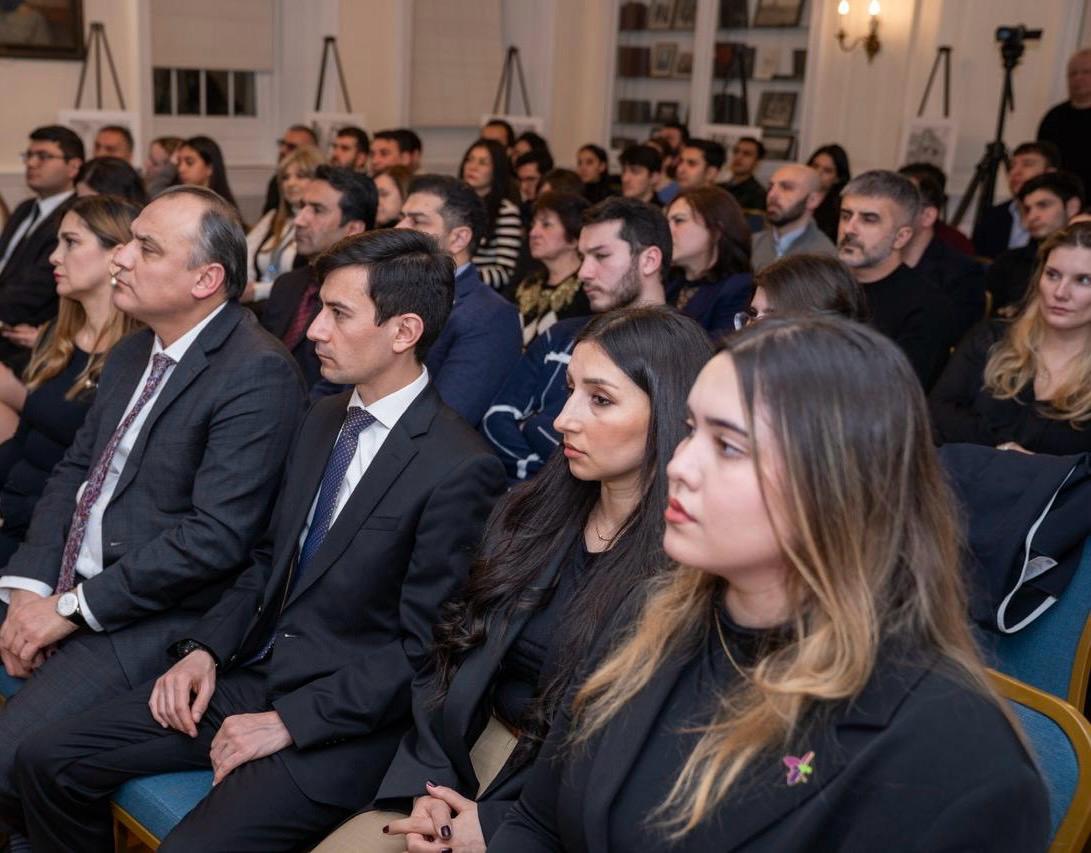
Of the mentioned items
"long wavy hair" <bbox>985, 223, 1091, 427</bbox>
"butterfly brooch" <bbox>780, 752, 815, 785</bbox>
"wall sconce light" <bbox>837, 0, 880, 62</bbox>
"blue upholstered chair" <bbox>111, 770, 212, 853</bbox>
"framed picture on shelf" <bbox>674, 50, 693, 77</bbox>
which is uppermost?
"wall sconce light" <bbox>837, 0, 880, 62</bbox>

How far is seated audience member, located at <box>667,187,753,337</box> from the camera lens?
163 inches

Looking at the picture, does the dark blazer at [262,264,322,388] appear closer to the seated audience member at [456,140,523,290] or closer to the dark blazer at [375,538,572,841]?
the seated audience member at [456,140,523,290]

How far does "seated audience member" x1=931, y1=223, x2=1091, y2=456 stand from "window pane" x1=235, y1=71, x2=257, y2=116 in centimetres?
698

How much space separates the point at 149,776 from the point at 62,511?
836 mm

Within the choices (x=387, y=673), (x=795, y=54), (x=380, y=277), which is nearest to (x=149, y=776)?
(x=387, y=673)

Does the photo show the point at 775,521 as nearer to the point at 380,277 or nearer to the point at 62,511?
the point at 380,277

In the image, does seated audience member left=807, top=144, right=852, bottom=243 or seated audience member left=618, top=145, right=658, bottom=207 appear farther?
seated audience member left=618, top=145, right=658, bottom=207

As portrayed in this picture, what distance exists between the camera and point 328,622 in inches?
85.0

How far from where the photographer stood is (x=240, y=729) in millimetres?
2020

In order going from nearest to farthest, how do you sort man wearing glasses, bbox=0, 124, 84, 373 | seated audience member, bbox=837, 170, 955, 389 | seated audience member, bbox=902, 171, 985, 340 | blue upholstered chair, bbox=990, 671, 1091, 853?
blue upholstered chair, bbox=990, 671, 1091, 853 → seated audience member, bbox=837, 170, 955, 389 → man wearing glasses, bbox=0, 124, 84, 373 → seated audience member, bbox=902, 171, 985, 340

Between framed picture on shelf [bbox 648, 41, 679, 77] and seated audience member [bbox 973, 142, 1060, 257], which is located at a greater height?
framed picture on shelf [bbox 648, 41, 679, 77]

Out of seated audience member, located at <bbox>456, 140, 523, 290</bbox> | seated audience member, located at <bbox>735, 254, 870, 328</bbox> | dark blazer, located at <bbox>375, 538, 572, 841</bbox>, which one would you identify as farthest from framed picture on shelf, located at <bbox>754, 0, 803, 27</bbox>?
dark blazer, located at <bbox>375, 538, 572, 841</bbox>

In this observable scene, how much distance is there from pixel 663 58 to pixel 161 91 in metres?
4.44

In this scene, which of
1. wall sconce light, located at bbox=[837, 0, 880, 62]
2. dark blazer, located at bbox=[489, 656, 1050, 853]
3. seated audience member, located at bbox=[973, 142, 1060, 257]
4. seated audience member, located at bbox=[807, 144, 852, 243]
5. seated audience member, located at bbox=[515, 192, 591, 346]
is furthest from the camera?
wall sconce light, located at bbox=[837, 0, 880, 62]
